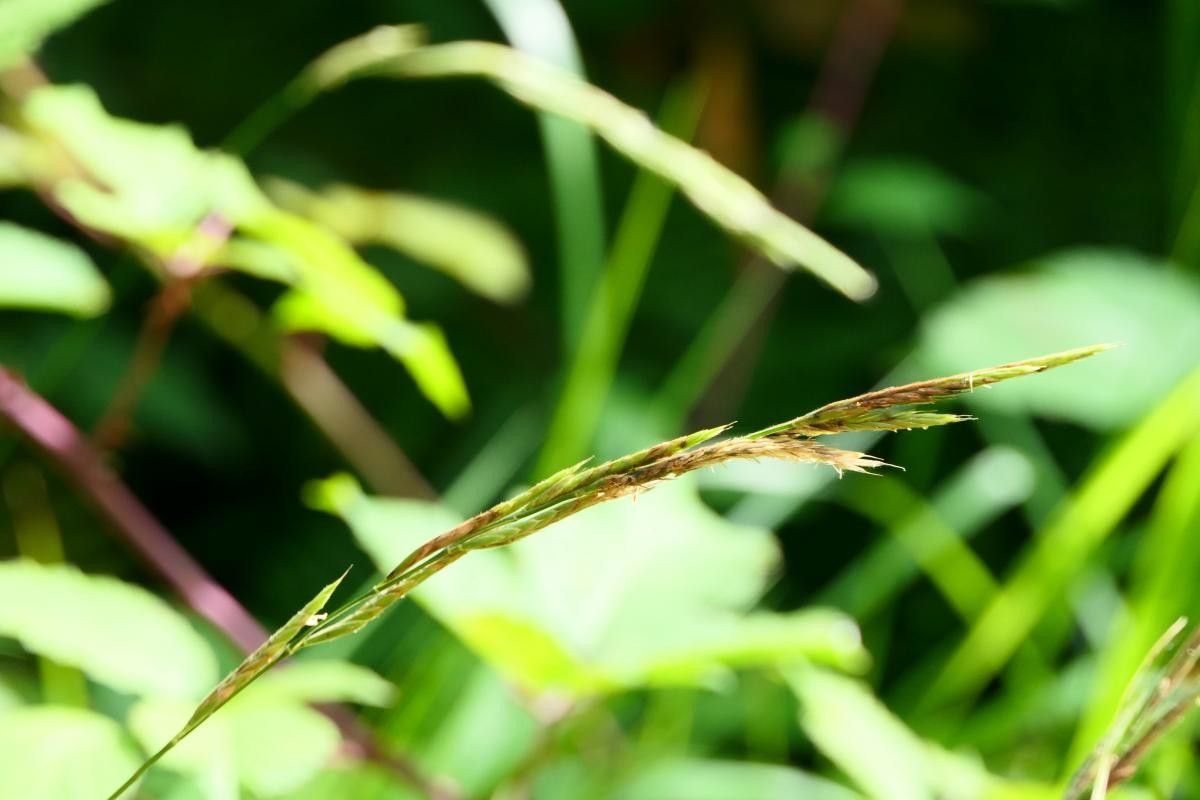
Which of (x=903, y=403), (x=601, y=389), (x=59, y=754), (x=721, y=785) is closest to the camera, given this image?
(x=903, y=403)

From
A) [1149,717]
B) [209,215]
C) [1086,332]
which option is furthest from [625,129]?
[1086,332]

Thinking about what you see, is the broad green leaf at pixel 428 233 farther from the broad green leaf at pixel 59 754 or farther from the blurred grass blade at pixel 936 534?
the broad green leaf at pixel 59 754

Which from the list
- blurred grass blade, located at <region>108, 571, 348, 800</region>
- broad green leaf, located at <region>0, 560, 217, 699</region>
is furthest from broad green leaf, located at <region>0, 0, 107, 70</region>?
blurred grass blade, located at <region>108, 571, 348, 800</region>

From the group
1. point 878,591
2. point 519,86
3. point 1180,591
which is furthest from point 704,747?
point 519,86

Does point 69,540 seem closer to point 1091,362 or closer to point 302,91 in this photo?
point 302,91

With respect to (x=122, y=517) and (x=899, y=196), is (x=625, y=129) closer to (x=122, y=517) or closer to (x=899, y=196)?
(x=122, y=517)

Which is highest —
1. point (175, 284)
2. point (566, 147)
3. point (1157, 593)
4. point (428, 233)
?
point (566, 147)
